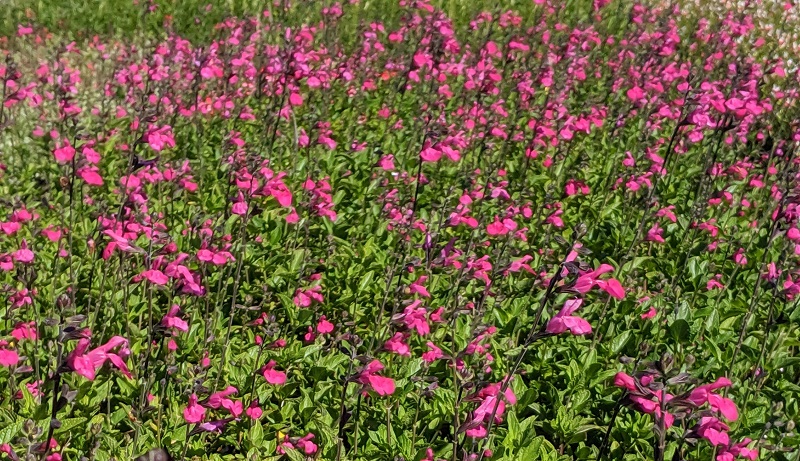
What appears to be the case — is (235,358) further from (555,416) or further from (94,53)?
(94,53)

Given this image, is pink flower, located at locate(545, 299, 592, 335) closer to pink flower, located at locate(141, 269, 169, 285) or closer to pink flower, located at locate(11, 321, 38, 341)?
pink flower, located at locate(141, 269, 169, 285)

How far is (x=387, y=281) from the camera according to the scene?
3.85 meters

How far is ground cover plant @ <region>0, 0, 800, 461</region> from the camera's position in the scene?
320cm

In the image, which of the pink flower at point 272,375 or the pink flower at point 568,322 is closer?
the pink flower at point 568,322

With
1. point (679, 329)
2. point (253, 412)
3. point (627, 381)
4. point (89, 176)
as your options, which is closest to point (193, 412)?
point (253, 412)

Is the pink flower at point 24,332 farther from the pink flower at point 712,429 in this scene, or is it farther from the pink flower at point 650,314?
the pink flower at point 650,314

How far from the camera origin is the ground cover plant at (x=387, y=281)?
3197 mm

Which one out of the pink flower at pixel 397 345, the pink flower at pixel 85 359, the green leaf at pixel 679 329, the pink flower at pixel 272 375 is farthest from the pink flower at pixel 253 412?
the green leaf at pixel 679 329

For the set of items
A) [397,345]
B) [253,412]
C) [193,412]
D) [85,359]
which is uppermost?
[85,359]

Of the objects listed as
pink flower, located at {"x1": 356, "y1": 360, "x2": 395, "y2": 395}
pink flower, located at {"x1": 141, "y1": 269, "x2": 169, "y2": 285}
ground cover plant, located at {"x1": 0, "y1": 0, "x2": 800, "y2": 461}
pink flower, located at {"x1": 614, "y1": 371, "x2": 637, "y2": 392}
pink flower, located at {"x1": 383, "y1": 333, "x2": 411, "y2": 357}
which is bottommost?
ground cover plant, located at {"x1": 0, "y1": 0, "x2": 800, "y2": 461}

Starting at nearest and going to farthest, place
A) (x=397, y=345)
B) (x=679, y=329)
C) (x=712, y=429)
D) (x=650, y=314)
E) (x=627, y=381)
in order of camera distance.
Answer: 1. (x=627, y=381)
2. (x=712, y=429)
3. (x=397, y=345)
4. (x=679, y=329)
5. (x=650, y=314)

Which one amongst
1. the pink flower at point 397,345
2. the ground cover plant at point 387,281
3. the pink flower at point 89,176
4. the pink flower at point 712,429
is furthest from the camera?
the pink flower at point 89,176

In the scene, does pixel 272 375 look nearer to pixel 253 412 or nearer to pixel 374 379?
pixel 253 412

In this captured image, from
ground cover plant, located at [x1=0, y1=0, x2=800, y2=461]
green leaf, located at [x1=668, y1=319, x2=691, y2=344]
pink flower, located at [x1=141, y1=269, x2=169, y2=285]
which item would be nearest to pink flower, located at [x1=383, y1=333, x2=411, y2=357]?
ground cover plant, located at [x1=0, y1=0, x2=800, y2=461]
